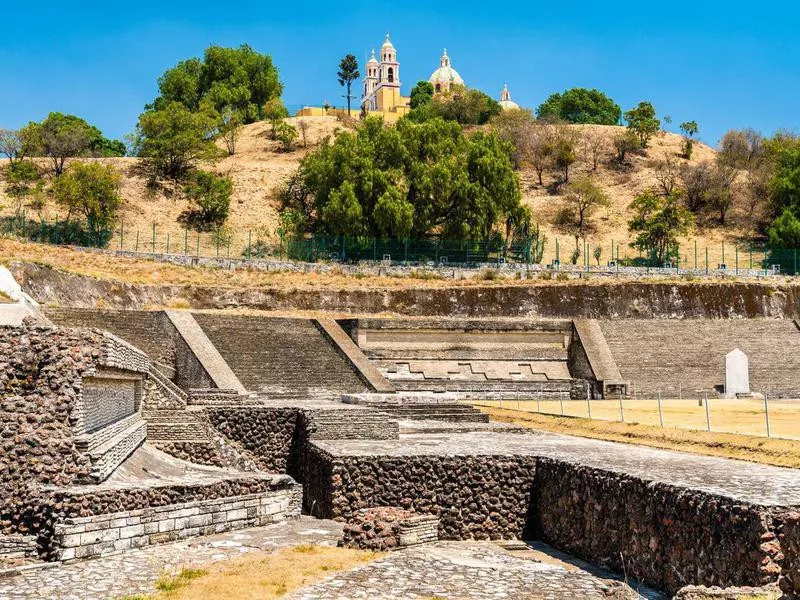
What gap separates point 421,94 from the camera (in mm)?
93312

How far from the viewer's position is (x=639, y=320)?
119 ft

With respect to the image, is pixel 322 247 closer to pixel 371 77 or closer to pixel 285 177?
pixel 285 177

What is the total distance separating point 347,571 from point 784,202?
5077cm

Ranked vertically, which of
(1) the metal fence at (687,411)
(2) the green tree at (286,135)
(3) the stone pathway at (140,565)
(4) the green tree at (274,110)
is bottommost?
(3) the stone pathway at (140,565)

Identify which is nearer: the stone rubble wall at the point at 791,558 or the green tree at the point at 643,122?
the stone rubble wall at the point at 791,558

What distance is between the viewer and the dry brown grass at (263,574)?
31.3ft

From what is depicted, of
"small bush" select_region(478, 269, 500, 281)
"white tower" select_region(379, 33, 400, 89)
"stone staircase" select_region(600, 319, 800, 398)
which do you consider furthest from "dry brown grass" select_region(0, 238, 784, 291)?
"white tower" select_region(379, 33, 400, 89)

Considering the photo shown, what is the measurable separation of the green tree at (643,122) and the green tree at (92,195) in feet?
130

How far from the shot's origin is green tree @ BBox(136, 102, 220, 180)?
180ft

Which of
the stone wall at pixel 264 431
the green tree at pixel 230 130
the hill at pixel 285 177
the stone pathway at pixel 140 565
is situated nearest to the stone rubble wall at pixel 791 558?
the stone pathway at pixel 140 565

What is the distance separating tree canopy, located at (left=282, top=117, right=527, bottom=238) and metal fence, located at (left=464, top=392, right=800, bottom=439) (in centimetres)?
1611

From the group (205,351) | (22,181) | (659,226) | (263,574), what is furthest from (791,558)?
(22,181)

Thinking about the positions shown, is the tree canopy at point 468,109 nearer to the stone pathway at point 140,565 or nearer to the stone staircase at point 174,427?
the stone staircase at point 174,427

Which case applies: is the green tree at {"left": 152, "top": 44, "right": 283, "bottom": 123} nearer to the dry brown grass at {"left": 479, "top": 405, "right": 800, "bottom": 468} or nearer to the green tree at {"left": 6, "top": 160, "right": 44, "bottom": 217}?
the green tree at {"left": 6, "top": 160, "right": 44, "bottom": 217}
